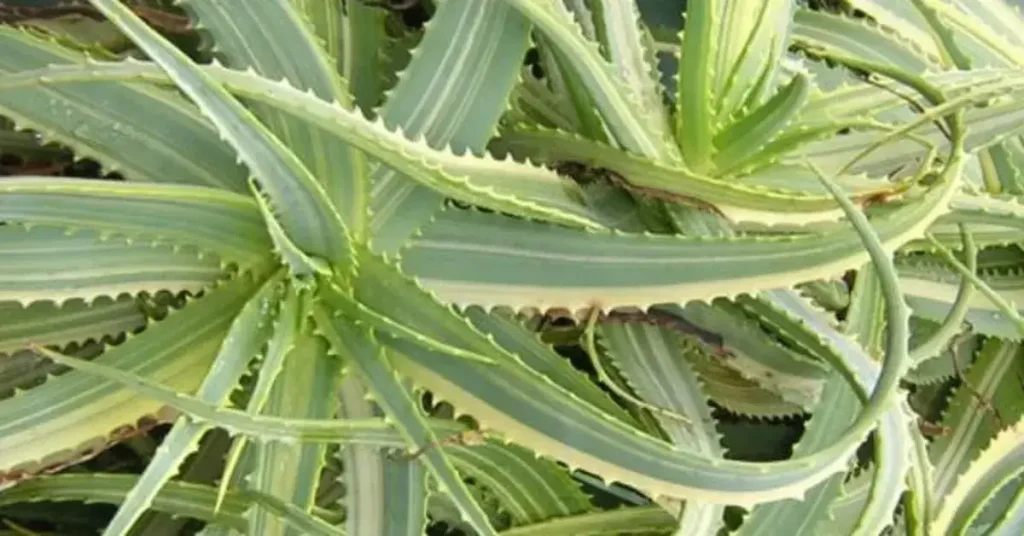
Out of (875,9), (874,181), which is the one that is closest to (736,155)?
(874,181)

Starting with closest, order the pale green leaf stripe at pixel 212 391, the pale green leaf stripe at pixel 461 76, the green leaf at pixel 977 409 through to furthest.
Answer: the pale green leaf stripe at pixel 212 391, the pale green leaf stripe at pixel 461 76, the green leaf at pixel 977 409

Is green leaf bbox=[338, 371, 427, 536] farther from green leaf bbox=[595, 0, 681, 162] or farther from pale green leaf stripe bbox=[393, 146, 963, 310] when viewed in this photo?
green leaf bbox=[595, 0, 681, 162]

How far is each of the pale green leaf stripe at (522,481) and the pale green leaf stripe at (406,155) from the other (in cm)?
11

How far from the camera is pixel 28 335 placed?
0.45 metres

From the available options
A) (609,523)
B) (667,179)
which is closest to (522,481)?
(609,523)

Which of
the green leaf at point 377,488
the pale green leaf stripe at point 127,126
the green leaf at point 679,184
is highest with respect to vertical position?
the green leaf at point 679,184

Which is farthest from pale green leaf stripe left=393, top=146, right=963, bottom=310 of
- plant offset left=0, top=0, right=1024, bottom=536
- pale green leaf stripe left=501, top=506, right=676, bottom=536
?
pale green leaf stripe left=501, top=506, right=676, bottom=536

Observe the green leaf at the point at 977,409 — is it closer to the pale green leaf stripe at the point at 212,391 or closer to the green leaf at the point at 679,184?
the green leaf at the point at 679,184

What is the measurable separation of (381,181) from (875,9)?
0.34 m

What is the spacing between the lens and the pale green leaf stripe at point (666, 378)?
0.51m

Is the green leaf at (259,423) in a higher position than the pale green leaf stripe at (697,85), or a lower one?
lower

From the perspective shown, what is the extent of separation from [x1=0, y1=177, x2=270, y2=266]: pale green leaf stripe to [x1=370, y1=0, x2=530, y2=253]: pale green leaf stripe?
8 centimetres

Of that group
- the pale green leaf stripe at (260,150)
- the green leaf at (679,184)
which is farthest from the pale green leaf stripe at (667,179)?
the pale green leaf stripe at (260,150)

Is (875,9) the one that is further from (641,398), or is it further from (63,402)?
(63,402)
